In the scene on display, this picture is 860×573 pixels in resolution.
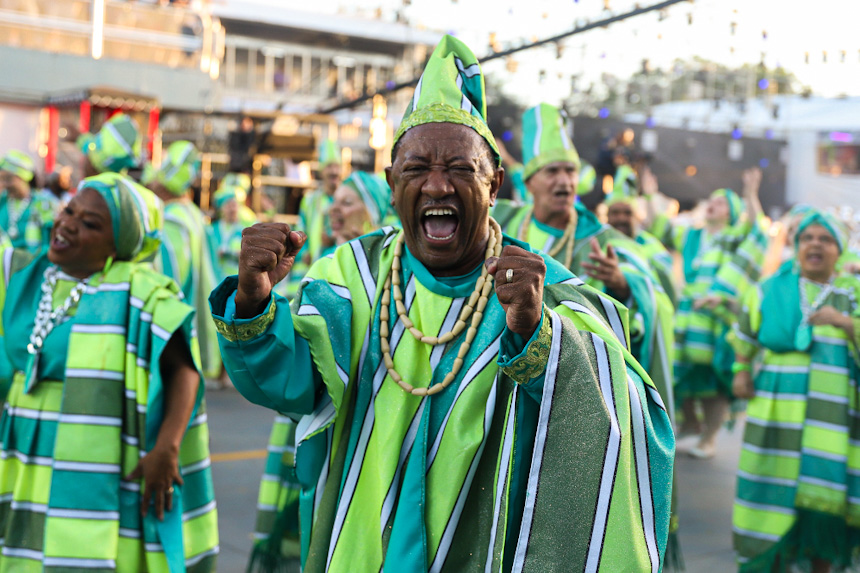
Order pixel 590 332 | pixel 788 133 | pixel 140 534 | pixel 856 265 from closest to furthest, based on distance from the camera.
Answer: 1. pixel 590 332
2. pixel 140 534
3. pixel 856 265
4. pixel 788 133

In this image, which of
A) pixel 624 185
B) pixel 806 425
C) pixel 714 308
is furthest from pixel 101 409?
pixel 714 308

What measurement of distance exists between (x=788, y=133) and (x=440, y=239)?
19790 millimetres

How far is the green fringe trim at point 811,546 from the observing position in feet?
16.1

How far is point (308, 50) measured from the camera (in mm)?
33969

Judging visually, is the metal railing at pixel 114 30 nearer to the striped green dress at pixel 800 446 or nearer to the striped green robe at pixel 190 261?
the striped green robe at pixel 190 261

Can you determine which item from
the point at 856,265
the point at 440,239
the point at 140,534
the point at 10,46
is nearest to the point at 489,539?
the point at 440,239

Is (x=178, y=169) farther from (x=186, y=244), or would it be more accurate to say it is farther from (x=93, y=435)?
(x=93, y=435)

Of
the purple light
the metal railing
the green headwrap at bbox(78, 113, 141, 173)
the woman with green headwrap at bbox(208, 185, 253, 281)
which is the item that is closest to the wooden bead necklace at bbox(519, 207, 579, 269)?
the green headwrap at bbox(78, 113, 141, 173)

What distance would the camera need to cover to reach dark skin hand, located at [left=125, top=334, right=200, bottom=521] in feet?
11.3

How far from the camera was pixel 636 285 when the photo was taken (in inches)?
173

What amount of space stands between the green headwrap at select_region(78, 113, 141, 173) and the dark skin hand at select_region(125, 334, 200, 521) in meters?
3.62

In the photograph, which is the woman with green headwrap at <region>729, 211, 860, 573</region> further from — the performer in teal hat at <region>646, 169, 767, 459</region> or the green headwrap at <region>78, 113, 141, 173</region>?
the green headwrap at <region>78, 113, 141, 173</region>

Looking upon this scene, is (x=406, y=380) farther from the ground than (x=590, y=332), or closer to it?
closer to it

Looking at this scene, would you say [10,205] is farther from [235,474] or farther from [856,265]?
[856,265]
